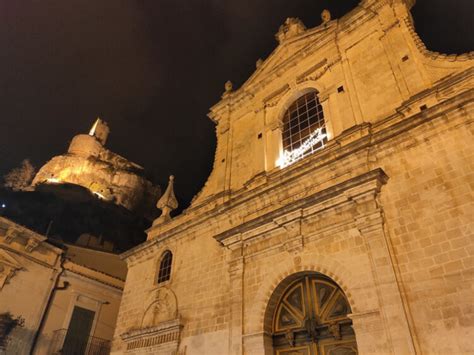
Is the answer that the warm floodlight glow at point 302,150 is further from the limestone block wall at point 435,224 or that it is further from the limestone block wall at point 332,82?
the limestone block wall at point 435,224

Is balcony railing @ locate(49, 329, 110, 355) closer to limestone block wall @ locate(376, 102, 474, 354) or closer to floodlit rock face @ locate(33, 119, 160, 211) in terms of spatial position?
limestone block wall @ locate(376, 102, 474, 354)

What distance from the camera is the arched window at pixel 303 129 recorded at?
370 inches

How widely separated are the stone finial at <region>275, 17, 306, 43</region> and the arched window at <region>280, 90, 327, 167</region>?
3312 mm

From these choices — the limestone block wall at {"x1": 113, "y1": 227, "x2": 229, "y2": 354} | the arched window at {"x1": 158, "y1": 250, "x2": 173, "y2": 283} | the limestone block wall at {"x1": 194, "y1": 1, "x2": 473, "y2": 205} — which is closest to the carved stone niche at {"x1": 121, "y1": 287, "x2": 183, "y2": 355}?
the limestone block wall at {"x1": 113, "y1": 227, "x2": 229, "y2": 354}

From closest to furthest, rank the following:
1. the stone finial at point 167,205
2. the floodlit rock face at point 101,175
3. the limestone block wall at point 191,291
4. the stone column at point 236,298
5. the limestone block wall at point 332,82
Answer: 1. the stone column at point 236,298
2. the limestone block wall at point 332,82
3. the limestone block wall at point 191,291
4. the stone finial at point 167,205
5. the floodlit rock face at point 101,175

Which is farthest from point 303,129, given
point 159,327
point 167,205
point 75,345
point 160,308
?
point 75,345

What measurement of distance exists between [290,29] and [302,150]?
5.73 m

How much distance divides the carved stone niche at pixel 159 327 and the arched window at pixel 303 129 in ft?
16.8

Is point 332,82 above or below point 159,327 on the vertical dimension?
above

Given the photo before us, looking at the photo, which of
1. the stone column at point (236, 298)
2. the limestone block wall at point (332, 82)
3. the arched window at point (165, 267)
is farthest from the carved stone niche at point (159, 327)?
the limestone block wall at point (332, 82)

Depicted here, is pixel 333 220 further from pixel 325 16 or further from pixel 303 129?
pixel 325 16

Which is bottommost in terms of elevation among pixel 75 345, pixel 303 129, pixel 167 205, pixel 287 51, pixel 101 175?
pixel 75 345

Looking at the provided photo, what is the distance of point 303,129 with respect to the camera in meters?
9.97

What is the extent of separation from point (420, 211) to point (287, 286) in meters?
3.23
